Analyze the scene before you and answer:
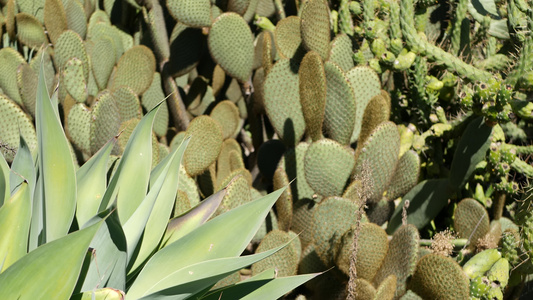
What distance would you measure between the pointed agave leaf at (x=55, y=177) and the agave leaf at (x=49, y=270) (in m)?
0.32

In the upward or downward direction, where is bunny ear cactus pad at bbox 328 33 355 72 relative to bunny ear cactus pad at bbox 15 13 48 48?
downward

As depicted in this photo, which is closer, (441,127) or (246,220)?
(246,220)

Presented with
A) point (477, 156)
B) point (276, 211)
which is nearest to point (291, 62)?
point (276, 211)

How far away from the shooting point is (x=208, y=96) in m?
4.14

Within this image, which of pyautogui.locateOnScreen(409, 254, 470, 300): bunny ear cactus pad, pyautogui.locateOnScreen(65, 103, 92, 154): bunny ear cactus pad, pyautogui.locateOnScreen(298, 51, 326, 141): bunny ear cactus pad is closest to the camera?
pyautogui.locateOnScreen(409, 254, 470, 300): bunny ear cactus pad

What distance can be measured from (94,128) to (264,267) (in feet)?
3.55

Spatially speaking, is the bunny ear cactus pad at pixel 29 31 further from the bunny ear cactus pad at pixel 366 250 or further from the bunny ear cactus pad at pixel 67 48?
the bunny ear cactus pad at pixel 366 250

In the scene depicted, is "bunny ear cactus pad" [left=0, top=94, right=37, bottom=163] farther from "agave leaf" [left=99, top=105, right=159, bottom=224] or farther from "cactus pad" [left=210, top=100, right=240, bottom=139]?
"agave leaf" [left=99, top=105, right=159, bottom=224]

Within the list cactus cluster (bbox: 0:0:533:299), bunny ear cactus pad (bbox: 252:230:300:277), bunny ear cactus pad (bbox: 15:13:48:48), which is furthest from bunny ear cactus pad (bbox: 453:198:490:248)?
bunny ear cactus pad (bbox: 15:13:48:48)

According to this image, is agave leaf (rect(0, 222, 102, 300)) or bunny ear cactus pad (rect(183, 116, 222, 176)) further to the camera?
bunny ear cactus pad (rect(183, 116, 222, 176))

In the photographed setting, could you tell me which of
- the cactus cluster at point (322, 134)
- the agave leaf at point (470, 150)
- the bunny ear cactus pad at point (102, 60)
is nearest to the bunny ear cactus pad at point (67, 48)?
the cactus cluster at point (322, 134)

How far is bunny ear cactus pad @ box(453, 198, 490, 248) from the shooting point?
117 inches

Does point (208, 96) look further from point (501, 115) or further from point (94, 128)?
point (501, 115)

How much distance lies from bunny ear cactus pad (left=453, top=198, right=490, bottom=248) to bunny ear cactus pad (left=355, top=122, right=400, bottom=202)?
0.43 m
